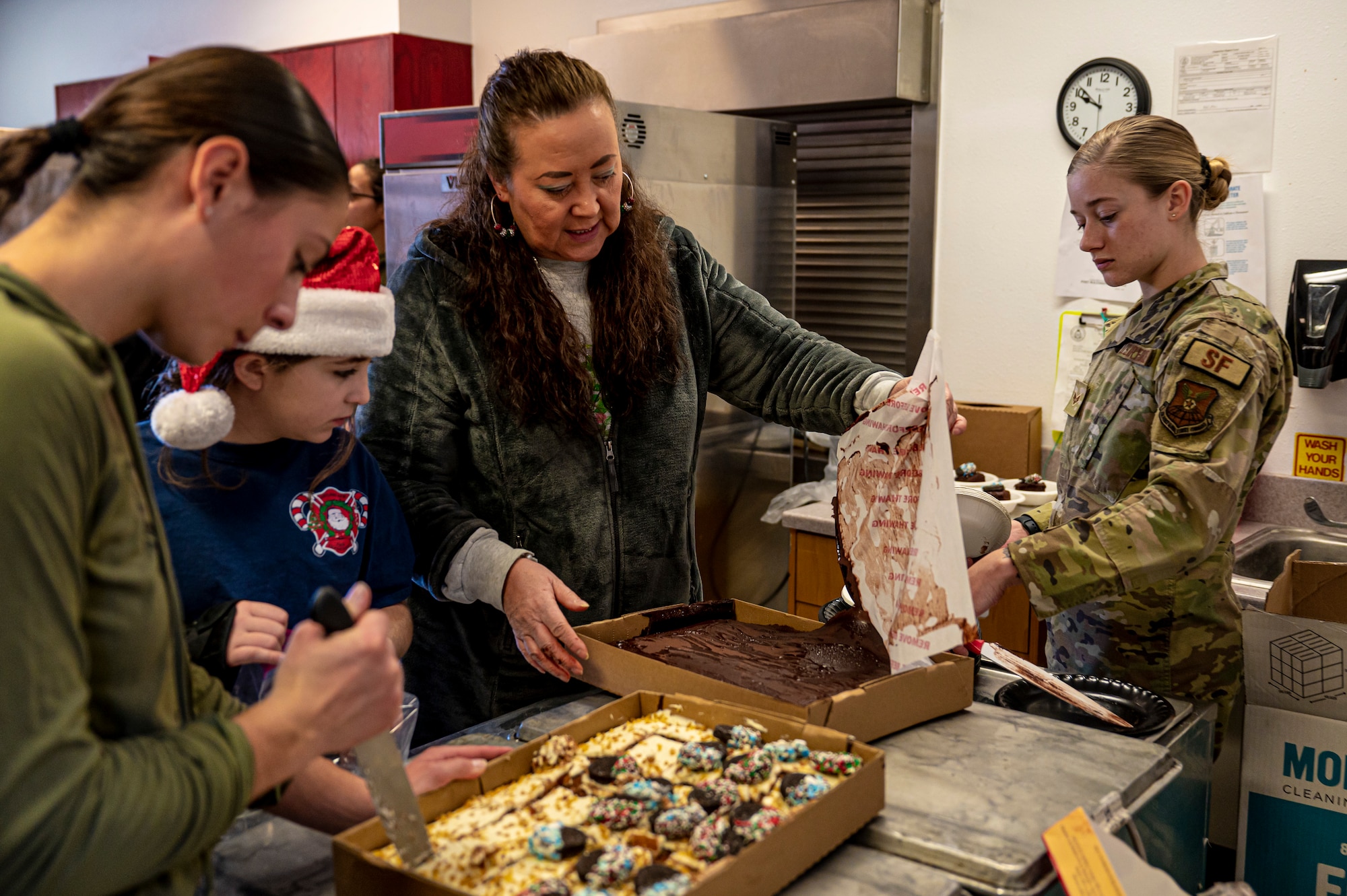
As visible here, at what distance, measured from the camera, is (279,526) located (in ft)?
4.58

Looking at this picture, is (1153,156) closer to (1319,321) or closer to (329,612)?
(1319,321)

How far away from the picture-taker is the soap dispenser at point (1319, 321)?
103 inches

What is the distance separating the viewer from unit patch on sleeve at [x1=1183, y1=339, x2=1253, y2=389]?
66.3 inches

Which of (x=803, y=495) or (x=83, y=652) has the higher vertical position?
(x=83, y=652)

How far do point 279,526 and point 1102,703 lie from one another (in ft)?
3.84

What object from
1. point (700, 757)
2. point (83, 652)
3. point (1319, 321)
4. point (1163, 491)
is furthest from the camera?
point (1319, 321)

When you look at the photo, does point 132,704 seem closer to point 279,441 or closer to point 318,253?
point 318,253

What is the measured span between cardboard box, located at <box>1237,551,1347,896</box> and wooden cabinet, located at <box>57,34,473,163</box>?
3.72 m

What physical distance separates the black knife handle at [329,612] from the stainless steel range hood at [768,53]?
2.73 meters

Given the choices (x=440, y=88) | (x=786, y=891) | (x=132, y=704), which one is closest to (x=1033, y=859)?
(x=786, y=891)

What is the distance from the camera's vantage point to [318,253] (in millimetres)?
833

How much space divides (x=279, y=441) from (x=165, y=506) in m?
0.17

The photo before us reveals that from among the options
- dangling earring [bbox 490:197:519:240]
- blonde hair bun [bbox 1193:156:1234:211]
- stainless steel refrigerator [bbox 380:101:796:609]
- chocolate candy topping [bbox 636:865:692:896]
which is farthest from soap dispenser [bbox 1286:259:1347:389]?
chocolate candy topping [bbox 636:865:692:896]

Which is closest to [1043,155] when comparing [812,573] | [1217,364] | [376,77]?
[812,573]
